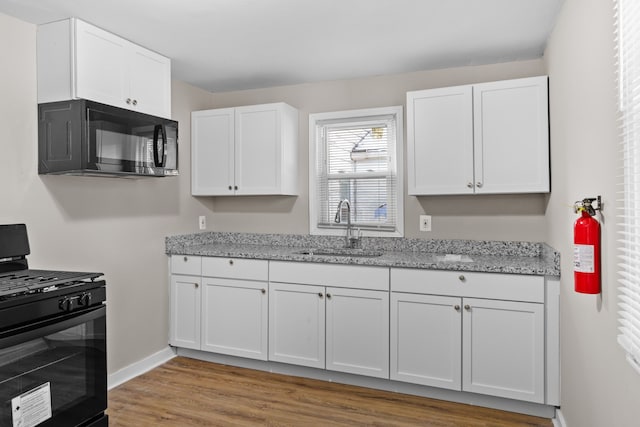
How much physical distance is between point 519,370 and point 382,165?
68.6 inches

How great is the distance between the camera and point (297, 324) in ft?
10.3

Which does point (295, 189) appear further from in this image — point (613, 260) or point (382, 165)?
point (613, 260)

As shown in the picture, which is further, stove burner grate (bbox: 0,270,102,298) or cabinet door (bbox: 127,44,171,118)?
cabinet door (bbox: 127,44,171,118)

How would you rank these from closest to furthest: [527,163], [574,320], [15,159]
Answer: [574,320] → [15,159] → [527,163]

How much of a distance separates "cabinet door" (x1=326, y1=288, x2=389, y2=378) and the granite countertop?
0.24 meters

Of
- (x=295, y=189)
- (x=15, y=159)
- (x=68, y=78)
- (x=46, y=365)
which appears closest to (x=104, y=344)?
(x=46, y=365)

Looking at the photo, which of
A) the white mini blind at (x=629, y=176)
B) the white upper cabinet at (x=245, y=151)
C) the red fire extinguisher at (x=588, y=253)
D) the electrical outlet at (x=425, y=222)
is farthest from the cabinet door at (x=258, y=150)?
the white mini blind at (x=629, y=176)

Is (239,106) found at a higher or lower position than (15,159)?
higher

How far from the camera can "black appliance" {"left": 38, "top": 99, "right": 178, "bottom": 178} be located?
8.13 feet

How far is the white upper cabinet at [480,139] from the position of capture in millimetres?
2822

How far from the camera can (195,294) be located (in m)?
3.47

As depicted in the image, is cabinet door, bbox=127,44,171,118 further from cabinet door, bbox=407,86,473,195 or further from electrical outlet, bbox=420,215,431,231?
electrical outlet, bbox=420,215,431,231

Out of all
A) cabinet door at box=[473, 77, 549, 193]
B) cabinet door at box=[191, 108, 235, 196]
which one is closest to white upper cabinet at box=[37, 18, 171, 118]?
cabinet door at box=[191, 108, 235, 196]

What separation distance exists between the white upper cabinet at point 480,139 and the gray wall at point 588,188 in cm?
17
